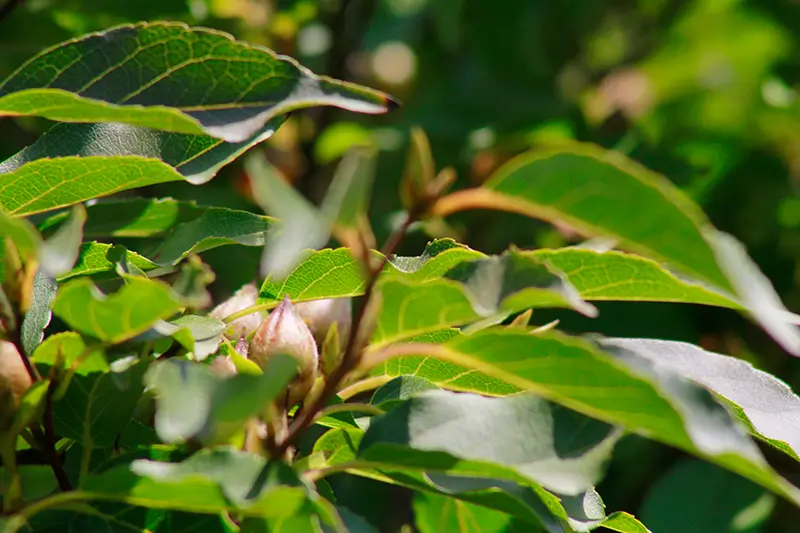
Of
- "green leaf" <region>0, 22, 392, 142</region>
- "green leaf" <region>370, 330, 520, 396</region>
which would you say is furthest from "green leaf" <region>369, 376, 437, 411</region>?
"green leaf" <region>0, 22, 392, 142</region>

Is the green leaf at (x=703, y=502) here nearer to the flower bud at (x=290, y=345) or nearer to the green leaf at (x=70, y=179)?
the flower bud at (x=290, y=345)

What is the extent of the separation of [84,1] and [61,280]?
99 centimetres

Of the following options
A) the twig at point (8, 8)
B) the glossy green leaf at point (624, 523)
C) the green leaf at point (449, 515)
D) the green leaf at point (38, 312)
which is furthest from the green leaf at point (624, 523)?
the twig at point (8, 8)

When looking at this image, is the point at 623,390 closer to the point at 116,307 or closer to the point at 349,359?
the point at 349,359

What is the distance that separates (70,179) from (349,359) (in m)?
0.33

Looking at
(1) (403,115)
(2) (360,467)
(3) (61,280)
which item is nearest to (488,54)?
(1) (403,115)

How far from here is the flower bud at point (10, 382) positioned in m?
0.77

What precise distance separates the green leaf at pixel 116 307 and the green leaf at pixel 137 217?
0.33 meters

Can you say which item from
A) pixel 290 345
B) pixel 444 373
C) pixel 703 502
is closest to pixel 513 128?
pixel 703 502

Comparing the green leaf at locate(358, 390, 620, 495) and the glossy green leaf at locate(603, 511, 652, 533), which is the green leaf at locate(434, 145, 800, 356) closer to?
the green leaf at locate(358, 390, 620, 495)

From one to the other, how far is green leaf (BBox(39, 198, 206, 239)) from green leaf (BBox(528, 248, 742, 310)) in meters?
0.43

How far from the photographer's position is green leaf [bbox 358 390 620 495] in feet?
2.40

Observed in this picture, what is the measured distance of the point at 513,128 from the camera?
2.53 meters

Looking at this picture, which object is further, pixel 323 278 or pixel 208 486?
pixel 323 278
